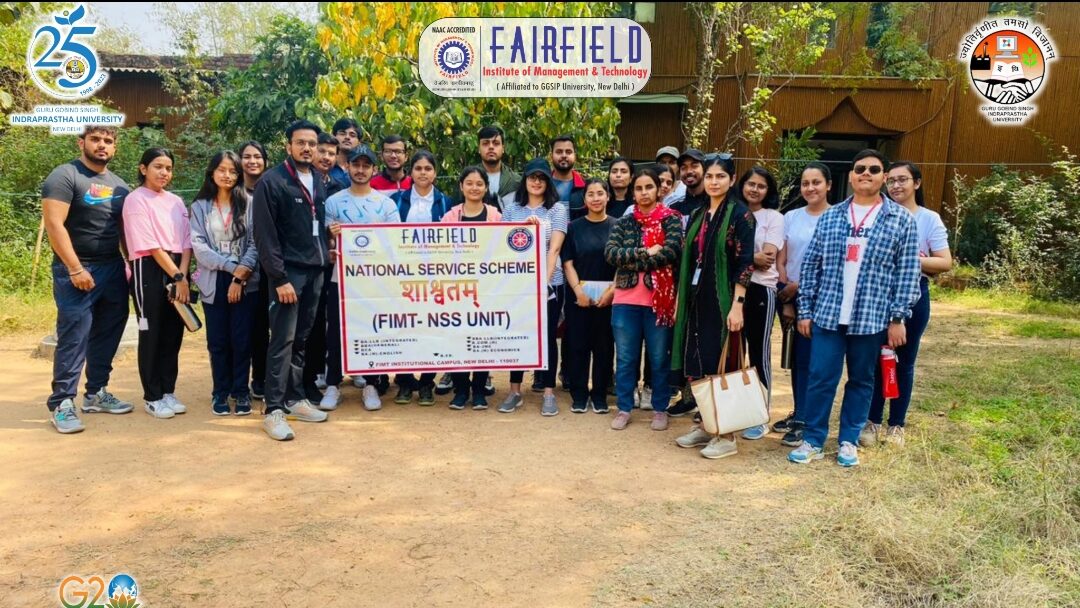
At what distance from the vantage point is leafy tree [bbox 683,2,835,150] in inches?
462

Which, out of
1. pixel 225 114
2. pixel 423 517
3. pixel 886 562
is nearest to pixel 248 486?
pixel 423 517

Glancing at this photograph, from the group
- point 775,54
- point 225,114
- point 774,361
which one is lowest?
point 774,361

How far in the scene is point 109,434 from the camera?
4.72 metres

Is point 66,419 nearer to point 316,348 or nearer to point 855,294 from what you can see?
point 316,348

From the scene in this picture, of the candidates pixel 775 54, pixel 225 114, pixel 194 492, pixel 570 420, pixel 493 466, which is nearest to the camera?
pixel 194 492

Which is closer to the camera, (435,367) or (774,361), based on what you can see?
(435,367)

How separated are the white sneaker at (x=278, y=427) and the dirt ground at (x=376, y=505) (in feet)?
0.25

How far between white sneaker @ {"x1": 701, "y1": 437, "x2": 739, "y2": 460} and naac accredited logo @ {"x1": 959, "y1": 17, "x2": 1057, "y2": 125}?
35.5ft

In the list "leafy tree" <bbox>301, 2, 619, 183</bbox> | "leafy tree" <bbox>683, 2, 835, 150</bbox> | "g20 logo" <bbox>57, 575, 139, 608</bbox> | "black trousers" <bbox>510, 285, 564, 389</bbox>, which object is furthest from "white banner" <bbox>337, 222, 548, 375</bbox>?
"leafy tree" <bbox>683, 2, 835, 150</bbox>

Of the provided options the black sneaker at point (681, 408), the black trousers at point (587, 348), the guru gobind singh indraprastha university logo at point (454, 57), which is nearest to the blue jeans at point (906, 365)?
the black sneaker at point (681, 408)

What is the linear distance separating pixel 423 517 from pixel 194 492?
120 centimetres

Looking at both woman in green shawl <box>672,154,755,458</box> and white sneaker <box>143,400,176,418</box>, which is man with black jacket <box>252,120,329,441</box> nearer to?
white sneaker <box>143,400,176,418</box>

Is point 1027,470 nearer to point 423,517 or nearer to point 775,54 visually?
point 423,517

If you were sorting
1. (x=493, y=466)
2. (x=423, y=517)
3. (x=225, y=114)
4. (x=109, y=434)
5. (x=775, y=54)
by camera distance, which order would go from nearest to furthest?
(x=423, y=517) < (x=493, y=466) < (x=109, y=434) < (x=225, y=114) < (x=775, y=54)
